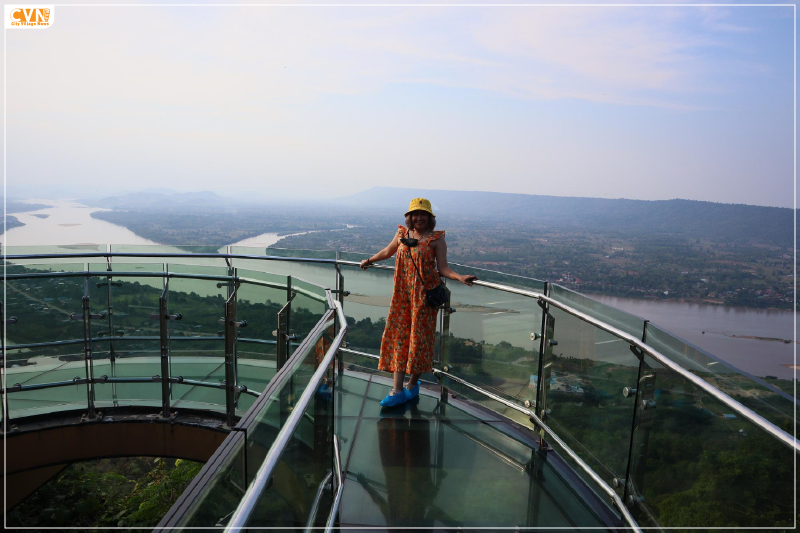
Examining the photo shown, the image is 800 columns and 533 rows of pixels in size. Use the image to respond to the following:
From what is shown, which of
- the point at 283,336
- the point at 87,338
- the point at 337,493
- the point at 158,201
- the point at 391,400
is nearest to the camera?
the point at 337,493

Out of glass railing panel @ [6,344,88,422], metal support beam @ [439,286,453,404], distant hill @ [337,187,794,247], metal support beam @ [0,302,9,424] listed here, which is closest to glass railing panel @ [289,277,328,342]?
metal support beam @ [439,286,453,404]

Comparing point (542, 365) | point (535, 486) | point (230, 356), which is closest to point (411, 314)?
point (542, 365)

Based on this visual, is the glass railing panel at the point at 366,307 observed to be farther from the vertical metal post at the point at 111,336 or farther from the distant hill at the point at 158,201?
the distant hill at the point at 158,201

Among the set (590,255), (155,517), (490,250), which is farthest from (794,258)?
(155,517)

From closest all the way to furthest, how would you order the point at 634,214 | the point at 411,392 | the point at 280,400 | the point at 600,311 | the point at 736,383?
the point at 280,400 → the point at 736,383 → the point at 600,311 → the point at 411,392 → the point at 634,214

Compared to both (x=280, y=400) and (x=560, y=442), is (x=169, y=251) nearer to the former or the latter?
(x=560, y=442)

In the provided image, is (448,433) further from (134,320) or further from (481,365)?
(134,320)

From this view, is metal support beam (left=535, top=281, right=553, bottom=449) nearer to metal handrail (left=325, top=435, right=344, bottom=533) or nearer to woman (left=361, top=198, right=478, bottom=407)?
woman (left=361, top=198, right=478, bottom=407)
